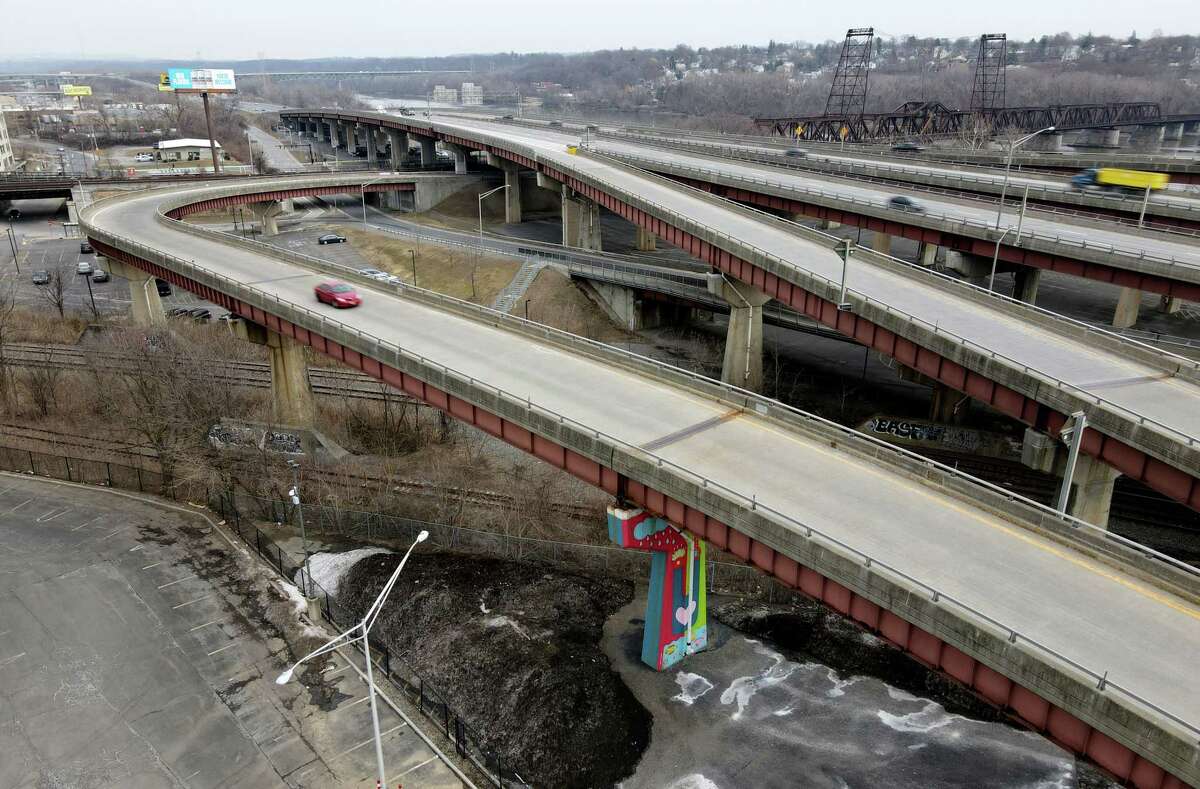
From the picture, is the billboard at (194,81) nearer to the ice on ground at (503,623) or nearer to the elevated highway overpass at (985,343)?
the elevated highway overpass at (985,343)

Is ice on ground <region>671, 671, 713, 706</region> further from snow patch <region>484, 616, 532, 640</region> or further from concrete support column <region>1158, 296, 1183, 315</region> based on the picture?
concrete support column <region>1158, 296, 1183, 315</region>

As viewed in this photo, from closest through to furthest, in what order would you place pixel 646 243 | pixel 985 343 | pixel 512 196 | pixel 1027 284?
pixel 985 343, pixel 1027 284, pixel 646 243, pixel 512 196

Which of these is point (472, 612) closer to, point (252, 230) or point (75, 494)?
point (75, 494)

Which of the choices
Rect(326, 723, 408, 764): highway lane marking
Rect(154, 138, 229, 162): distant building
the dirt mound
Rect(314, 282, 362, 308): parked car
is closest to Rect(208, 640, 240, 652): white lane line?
Answer: the dirt mound

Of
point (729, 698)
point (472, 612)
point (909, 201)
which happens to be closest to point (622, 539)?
point (729, 698)

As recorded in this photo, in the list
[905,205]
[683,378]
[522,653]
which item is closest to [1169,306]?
[905,205]

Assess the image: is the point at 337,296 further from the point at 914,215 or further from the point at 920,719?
the point at 914,215
